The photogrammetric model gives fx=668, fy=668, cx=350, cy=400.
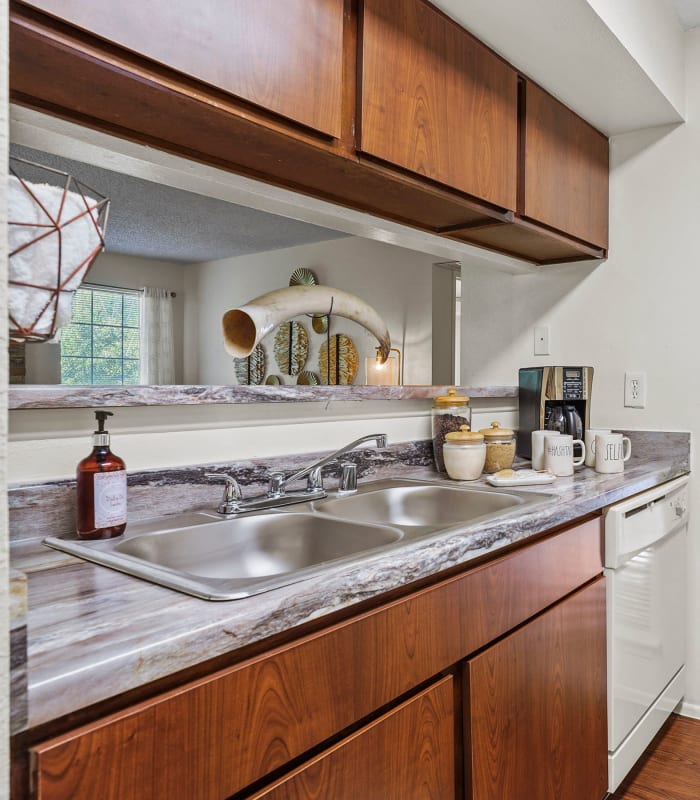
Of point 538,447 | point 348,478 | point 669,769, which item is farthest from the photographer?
point 538,447

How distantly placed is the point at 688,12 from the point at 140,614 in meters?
2.58

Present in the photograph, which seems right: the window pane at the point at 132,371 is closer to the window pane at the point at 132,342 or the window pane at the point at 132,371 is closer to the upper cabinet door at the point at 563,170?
the window pane at the point at 132,342

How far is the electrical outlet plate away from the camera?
247cm

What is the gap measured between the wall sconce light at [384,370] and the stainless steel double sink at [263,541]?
411 millimetres

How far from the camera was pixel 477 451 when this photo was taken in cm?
194

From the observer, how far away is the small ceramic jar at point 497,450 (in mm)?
2100

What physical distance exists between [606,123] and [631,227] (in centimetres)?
38

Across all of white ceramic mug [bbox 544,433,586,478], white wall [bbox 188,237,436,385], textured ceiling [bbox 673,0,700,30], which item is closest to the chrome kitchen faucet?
white wall [bbox 188,237,436,385]

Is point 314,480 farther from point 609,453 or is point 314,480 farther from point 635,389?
point 635,389

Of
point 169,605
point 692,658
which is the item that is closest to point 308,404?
point 169,605

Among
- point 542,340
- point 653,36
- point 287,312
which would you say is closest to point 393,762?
point 287,312

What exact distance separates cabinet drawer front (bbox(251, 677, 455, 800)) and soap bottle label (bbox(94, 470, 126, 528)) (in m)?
0.52

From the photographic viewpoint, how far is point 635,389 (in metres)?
2.48

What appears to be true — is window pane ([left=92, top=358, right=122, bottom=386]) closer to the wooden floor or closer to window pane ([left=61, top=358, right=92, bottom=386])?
window pane ([left=61, top=358, right=92, bottom=386])
